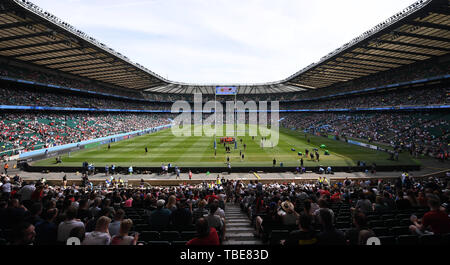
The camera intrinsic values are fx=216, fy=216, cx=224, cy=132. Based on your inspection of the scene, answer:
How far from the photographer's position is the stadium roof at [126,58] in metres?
23.8

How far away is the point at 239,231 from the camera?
7.69 meters


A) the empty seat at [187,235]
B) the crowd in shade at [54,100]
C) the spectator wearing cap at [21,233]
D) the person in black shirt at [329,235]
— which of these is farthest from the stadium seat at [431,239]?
the crowd in shade at [54,100]

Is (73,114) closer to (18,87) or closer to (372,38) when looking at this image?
(18,87)

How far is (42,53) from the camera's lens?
120 feet

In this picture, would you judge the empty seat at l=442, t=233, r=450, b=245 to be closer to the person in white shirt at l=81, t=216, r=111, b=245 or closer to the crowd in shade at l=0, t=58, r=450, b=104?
the person in white shirt at l=81, t=216, r=111, b=245

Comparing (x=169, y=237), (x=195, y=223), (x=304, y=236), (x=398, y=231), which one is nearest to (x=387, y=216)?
(x=398, y=231)

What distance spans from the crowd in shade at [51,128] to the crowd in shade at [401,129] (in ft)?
174

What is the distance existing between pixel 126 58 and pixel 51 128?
19572mm

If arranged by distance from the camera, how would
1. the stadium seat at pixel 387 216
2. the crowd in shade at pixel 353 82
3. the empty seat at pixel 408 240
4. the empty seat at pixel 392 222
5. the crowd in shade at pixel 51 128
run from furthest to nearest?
the crowd in shade at pixel 353 82
the crowd in shade at pixel 51 128
the stadium seat at pixel 387 216
the empty seat at pixel 392 222
the empty seat at pixel 408 240

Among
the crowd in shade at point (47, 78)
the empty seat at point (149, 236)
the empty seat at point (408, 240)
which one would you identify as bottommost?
the empty seat at point (149, 236)

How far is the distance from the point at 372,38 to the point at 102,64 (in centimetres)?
4941

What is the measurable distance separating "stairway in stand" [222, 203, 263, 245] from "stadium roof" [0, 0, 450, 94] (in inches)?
1089

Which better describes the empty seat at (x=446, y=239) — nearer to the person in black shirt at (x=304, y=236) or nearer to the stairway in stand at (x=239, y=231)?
the person in black shirt at (x=304, y=236)

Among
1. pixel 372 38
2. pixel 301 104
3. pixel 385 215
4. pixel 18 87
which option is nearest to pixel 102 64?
pixel 18 87
